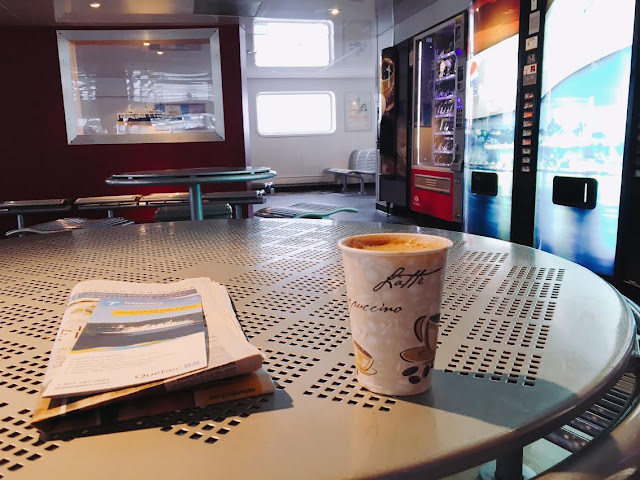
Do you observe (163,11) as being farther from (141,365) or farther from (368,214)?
(141,365)

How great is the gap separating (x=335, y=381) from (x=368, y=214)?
266 inches

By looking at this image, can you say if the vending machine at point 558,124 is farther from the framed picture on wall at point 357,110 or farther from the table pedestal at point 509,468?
the framed picture on wall at point 357,110

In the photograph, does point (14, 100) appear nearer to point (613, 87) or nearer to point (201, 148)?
point (201, 148)

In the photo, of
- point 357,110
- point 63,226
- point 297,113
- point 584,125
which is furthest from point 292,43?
point 63,226

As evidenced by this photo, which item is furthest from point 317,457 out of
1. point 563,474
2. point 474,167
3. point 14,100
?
point 14,100

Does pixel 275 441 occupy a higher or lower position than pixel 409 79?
lower

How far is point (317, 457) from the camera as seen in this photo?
0.39m

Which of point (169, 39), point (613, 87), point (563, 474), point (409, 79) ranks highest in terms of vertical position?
point (169, 39)

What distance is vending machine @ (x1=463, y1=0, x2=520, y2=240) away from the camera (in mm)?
3943

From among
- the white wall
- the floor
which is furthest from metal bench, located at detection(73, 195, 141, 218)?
the white wall

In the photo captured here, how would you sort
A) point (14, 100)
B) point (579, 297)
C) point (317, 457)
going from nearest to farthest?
point (317, 457)
point (579, 297)
point (14, 100)

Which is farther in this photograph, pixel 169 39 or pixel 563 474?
pixel 169 39

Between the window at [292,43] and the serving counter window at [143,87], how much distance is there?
96 cm

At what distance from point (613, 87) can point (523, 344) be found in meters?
2.96
